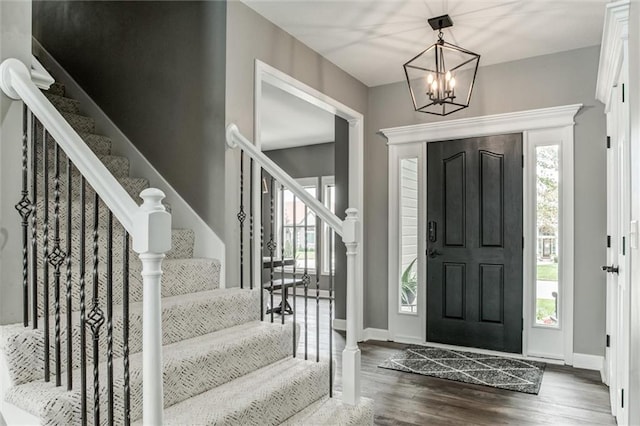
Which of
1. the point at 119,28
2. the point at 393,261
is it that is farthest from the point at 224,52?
the point at 393,261

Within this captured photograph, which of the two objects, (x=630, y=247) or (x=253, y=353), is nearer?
(x=630, y=247)

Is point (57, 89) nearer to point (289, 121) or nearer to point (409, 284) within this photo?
point (289, 121)

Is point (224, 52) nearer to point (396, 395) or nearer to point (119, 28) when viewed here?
point (119, 28)

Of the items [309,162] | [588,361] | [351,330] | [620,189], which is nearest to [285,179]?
[351,330]

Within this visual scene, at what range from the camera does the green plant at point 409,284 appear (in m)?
4.67

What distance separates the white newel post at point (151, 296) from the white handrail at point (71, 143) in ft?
0.20

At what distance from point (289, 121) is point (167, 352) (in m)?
4.79

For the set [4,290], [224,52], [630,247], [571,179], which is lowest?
[4,290]

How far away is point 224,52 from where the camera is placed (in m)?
2.92

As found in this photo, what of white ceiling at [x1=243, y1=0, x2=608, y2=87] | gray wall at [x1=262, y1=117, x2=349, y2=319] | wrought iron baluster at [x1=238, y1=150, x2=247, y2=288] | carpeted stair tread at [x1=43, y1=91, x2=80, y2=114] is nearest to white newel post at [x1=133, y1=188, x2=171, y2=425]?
wrought iron baluster at [x1=238, y1=150, x2=247, y2=288]

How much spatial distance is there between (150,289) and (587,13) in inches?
143

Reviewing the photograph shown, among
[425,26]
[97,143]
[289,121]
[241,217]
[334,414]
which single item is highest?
[425,26]

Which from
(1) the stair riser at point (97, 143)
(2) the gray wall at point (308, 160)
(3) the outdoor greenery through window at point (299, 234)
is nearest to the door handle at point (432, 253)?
(1) the stair riser at point (97, 143)

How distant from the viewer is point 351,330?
7.91 ft
